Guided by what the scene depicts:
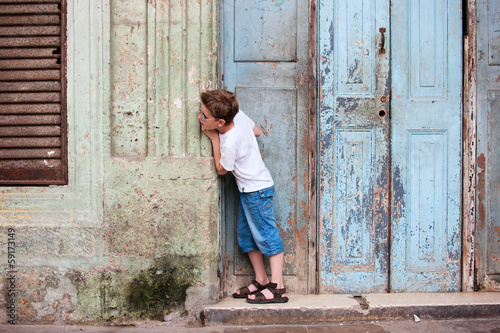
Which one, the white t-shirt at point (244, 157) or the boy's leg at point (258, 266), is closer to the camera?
the white t-shirt at point (244, 157)

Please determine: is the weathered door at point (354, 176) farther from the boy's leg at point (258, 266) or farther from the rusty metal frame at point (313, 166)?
the boy's leg at point (258, 266)

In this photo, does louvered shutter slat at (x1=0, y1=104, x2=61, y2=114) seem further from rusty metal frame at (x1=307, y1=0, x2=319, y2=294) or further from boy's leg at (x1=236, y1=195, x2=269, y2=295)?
rusty metal frame at (x1=307, y1=0, x2=319, y2=294)

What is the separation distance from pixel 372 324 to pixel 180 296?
1415 millimetres

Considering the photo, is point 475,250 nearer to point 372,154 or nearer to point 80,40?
point 372,154

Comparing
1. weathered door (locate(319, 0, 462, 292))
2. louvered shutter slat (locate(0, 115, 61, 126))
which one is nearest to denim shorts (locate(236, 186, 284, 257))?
weathered door (locate(319, 0, 462, 292))

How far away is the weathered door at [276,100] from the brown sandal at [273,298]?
0.23 metres

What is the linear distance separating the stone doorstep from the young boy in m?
0.11

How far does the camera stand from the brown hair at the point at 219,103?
266 cm

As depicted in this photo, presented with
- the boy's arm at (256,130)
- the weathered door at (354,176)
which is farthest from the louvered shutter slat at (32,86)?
the weathered door at (354,176)

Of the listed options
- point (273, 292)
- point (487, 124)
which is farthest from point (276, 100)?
point (487, 124)

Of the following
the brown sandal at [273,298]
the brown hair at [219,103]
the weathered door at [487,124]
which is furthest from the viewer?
the weathered door at [487,124]

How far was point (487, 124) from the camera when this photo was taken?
124 inches

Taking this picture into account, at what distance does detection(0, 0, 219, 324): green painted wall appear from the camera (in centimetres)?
282

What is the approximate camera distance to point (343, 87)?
3129 millimetres
